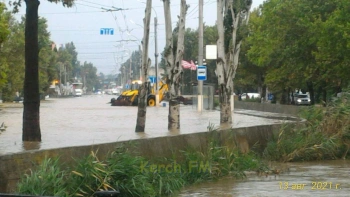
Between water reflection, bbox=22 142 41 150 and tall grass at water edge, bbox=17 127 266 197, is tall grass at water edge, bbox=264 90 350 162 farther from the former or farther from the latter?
water reflection, bbox=22 142 41 150

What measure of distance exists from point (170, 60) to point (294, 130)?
5.10 meters

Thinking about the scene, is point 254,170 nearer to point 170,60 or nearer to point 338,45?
point 170,60

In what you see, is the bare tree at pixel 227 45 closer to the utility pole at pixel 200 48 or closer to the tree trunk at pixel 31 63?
the tree trunk at pixel 31 63

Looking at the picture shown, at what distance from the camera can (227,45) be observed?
2859cm

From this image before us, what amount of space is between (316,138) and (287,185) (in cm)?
612

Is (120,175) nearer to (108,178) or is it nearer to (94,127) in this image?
(108,178)

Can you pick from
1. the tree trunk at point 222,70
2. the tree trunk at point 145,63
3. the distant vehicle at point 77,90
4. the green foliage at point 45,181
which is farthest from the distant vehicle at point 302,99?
the distant vehicle at point 77,90

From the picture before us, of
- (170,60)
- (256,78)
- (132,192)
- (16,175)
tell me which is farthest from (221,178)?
(256,78)

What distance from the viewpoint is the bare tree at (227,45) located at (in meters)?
28.2

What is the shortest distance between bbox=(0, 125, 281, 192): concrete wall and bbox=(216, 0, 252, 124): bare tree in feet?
18.3

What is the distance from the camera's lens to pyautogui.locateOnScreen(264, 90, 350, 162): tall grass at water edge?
21.7 metres

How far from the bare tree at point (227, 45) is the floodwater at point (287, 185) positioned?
868 centimetres

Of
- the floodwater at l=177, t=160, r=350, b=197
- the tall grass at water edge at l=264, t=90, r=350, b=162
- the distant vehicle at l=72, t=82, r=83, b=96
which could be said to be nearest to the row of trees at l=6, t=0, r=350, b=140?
the tall grass at water edge at l=264, t=90, r=350, b=162

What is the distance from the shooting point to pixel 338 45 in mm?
41969
